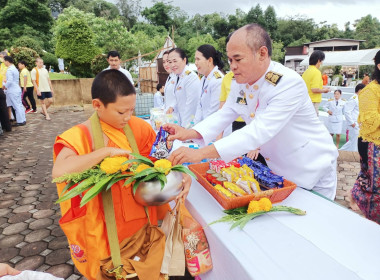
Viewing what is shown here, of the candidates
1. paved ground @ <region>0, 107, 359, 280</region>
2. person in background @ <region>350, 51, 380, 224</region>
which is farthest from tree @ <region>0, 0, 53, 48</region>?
person in background @ <region>350, 51, 380, 224</region>

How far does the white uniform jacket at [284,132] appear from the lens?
1.68m

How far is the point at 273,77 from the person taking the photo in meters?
1.75

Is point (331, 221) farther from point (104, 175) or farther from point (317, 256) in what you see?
point (104, 175)

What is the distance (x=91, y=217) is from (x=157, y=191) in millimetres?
419

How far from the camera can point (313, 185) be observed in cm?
185

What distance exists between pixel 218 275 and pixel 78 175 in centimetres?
92

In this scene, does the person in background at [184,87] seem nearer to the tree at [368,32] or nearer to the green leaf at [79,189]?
the green leaf at [79,189]

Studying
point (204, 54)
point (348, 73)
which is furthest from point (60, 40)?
point (348, 73)

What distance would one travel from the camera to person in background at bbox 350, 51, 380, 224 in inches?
83.4

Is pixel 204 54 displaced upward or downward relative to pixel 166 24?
downward

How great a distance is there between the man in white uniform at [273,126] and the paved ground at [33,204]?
196 cm

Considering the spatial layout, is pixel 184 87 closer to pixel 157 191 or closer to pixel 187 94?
pixel 187 94

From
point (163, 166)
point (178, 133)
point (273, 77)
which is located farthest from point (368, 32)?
point (163, 166)

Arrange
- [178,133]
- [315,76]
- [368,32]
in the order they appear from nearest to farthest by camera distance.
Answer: [178,133]
[315,76]
[368,32]
